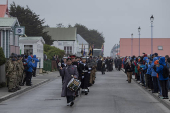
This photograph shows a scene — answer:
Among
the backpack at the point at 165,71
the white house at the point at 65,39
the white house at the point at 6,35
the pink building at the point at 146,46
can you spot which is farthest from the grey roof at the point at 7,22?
the pink building at the point at 146,46

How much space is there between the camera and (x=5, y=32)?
26.0 meters

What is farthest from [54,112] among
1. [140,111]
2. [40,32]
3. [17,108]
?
[40,32]

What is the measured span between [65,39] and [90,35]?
183ft

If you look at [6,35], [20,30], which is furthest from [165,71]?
[20,30]

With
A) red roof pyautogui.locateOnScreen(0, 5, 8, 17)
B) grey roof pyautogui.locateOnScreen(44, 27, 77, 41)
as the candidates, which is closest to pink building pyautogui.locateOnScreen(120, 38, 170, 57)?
grey roof pyautogui.locateOnScreen(44, 27, 77, 41)

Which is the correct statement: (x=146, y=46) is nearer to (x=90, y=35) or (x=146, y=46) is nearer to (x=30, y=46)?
(x=90, y=35)

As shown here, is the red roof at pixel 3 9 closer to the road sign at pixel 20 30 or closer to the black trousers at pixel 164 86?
the road sign at pixel 20 30

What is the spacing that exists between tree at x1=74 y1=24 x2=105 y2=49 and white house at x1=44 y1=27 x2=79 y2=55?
5065 centimetres

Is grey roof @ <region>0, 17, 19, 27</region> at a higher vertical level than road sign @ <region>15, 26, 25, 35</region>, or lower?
higher

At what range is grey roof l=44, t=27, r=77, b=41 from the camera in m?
81.1

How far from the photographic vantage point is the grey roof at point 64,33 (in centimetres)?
8106

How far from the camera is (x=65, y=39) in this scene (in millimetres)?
81062

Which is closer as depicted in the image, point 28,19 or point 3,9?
point 3,9

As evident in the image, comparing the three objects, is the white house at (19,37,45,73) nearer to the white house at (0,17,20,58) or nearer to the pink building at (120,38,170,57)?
the white house at (0,17,20,58)
